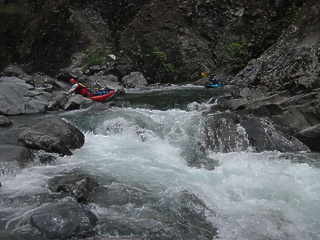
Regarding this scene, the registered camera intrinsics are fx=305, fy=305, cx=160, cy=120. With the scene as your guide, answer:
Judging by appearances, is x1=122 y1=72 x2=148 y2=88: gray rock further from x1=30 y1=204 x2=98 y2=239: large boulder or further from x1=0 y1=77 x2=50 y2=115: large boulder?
x1=30 y1=204 x2=98 y2=239: large boulder

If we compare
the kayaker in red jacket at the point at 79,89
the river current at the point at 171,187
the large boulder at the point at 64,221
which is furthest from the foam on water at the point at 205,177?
the kayaker in red jacket at the point at 79,89

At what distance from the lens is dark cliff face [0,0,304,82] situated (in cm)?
1941

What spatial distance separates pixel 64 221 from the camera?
13.8 ft

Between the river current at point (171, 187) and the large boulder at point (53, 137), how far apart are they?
28 centimetres

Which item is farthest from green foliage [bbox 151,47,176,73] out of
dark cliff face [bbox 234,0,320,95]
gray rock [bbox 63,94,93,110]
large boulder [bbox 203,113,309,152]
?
large boulder [bbox 203,113,309,152]

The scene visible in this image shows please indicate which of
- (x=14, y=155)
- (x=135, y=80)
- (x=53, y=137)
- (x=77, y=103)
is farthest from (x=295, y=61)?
(x=14, y=155)

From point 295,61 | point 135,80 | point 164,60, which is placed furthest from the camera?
point 164,60

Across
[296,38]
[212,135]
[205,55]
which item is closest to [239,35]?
[205,55]

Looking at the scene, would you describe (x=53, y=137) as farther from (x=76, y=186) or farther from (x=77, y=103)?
(x=77, y=103)

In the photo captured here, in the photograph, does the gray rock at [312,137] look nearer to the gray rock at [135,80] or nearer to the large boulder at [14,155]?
the large boulder at [14,155]

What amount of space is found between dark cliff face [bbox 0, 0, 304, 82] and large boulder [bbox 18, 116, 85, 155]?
12.0m

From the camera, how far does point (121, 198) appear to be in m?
5.27

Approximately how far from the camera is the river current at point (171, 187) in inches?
173

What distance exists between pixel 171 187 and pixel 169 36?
639 inches
